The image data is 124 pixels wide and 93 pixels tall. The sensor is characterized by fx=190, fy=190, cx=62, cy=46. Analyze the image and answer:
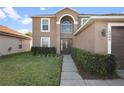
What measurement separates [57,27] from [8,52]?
22.4 ft

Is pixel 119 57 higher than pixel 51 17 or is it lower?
lower

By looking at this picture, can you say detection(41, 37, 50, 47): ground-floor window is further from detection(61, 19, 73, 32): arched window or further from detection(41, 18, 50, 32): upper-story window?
detection(61, 19, 73, 32): arched window

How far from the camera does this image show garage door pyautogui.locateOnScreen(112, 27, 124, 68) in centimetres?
1052

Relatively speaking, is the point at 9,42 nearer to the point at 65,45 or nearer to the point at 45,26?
the point at 45,26

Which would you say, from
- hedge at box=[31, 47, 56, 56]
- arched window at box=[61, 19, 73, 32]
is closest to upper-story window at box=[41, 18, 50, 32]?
arched window at box=[61, 19, 73, 32]

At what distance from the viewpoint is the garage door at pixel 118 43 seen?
1052 centimetres

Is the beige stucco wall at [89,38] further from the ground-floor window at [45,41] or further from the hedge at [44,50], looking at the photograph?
the ground-floor window at [45,41]

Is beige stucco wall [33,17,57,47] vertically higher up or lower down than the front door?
higher up

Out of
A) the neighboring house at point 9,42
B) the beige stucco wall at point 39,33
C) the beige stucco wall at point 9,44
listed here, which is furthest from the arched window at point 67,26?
the beige stucco wall at point 9,44

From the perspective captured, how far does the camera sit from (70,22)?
997 inches

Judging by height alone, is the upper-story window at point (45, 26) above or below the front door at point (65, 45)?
above

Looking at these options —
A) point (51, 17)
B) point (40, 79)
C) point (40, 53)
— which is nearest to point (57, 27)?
point (51, 17)

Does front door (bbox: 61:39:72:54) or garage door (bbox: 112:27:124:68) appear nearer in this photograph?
garage door (bbox: 112:27:124:68)

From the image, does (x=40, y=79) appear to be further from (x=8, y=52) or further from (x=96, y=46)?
(x=8, y=52)
